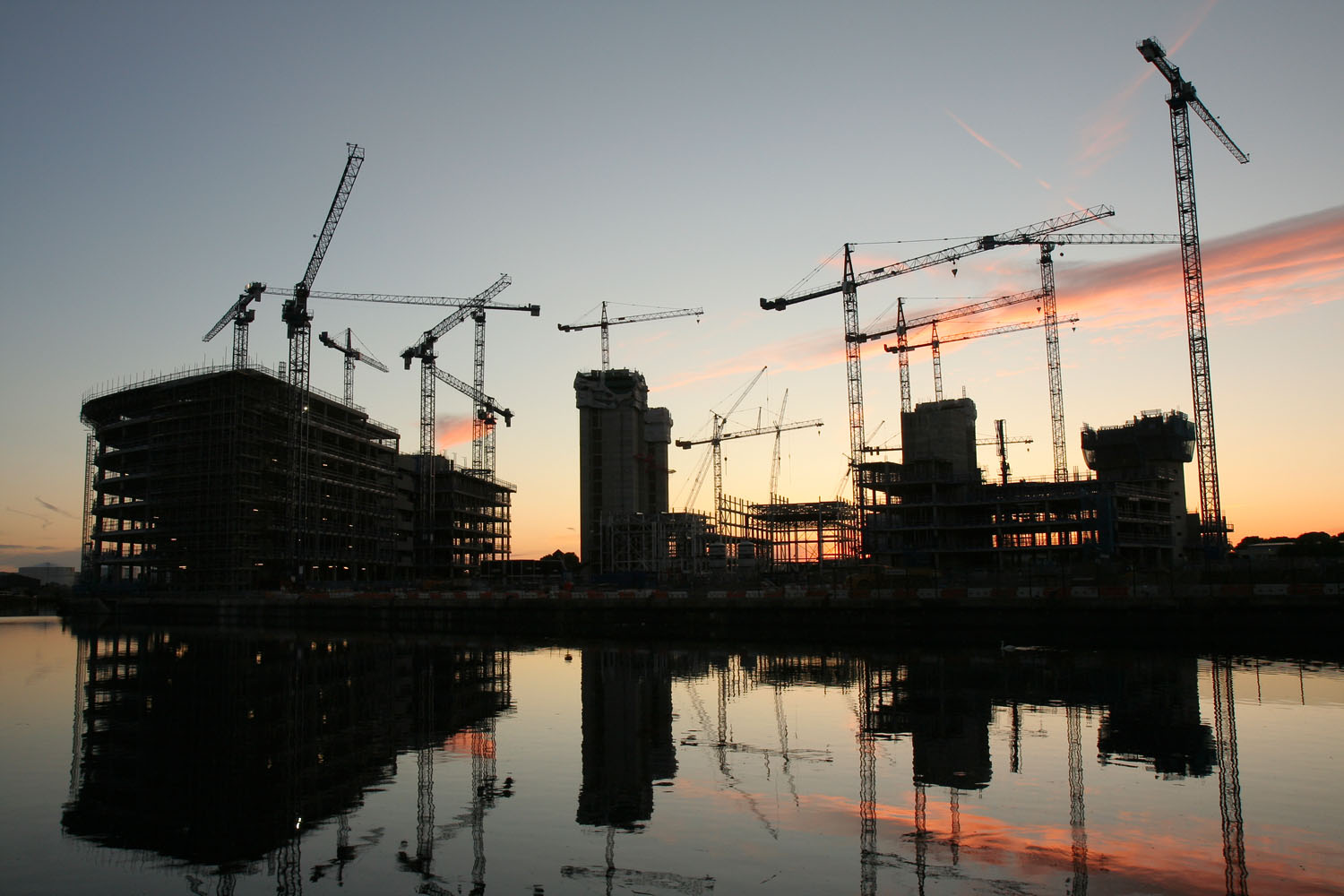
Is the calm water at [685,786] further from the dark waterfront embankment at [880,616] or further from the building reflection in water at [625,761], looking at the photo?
the dark waterfront embankment at [880,616]

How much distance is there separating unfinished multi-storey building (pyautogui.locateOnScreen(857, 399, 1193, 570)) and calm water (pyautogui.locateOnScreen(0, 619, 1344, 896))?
253ft

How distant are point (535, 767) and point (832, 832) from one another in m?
9.29

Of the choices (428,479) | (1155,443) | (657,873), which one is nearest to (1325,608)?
(657,873)

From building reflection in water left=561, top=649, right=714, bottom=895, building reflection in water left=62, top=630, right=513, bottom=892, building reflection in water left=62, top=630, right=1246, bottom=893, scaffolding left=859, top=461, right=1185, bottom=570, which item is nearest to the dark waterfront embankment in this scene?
building reflection in water left=62, top=630, right=1246, bottom=893

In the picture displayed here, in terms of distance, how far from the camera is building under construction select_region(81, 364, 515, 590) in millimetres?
126125

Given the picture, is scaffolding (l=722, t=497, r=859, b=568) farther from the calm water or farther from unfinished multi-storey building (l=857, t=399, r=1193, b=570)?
the calm water

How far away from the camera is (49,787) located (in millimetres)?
23016

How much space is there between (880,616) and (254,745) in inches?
1994

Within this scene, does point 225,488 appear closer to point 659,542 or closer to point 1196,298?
point 659,542

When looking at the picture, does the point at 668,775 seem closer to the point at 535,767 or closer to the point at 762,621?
the point at 535,767

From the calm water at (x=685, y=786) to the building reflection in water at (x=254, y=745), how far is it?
0.43ft

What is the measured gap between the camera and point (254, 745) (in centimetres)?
2803

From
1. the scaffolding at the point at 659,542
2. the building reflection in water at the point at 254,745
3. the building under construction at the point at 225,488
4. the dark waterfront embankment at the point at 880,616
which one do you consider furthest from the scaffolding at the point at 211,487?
the building reflection in water at the point at 254,745

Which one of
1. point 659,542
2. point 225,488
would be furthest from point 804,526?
point 225,488
